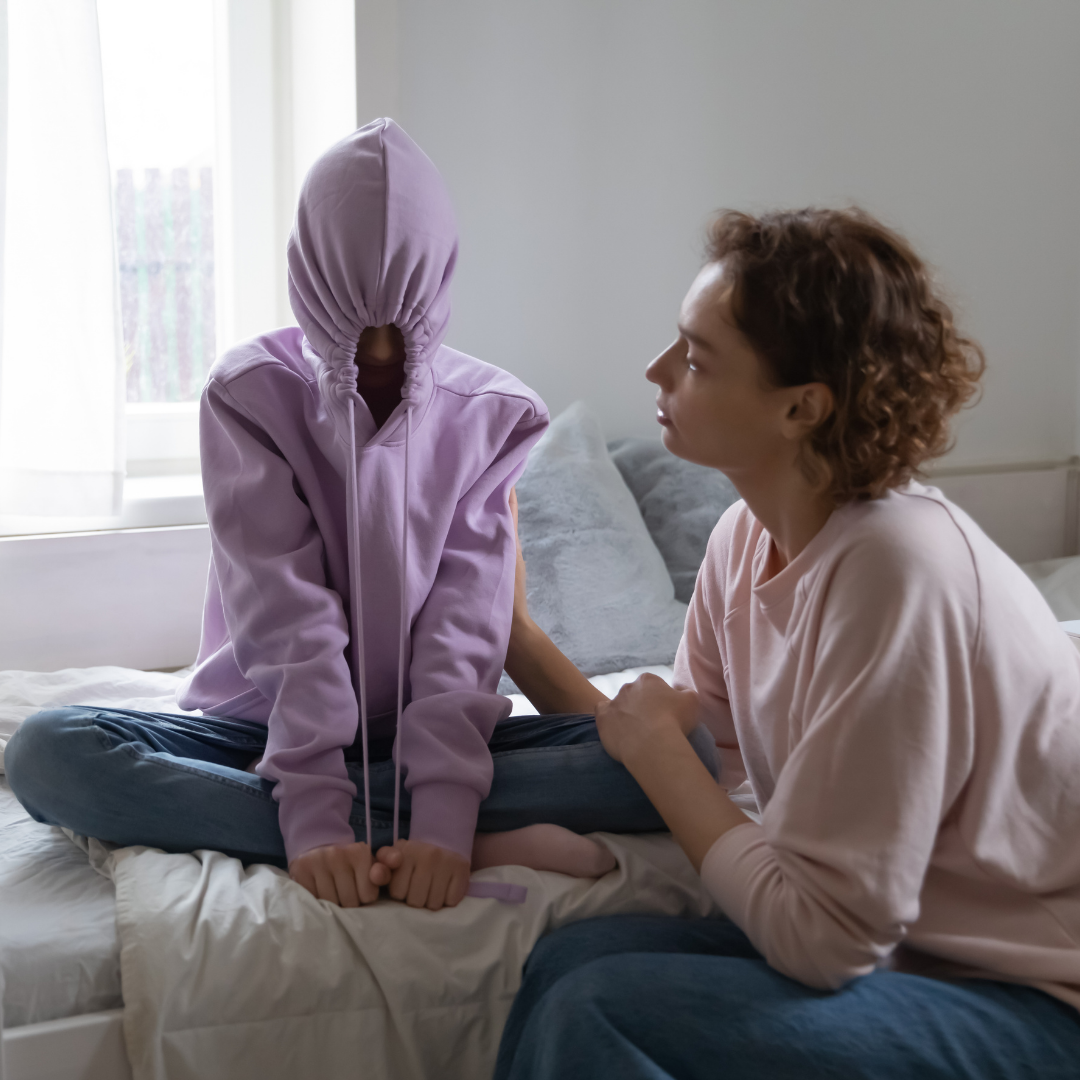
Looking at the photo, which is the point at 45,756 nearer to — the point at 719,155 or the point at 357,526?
the point at 357,526

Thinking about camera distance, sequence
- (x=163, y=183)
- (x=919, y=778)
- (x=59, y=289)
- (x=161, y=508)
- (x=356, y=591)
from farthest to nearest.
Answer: (x=163, y=183) < (x=161, y=508) < (x=59, y=289) < (x=356, y=591) < (x=919, y=778)

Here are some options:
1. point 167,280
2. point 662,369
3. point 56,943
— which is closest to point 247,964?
point 56,943

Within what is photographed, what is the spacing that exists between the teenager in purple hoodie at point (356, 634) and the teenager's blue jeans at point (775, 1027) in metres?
0.22

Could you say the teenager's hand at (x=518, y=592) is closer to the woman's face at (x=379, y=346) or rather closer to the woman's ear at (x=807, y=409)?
the woman's face at (x=379, y=346)

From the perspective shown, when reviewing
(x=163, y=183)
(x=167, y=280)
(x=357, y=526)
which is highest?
(x=163, y=183)

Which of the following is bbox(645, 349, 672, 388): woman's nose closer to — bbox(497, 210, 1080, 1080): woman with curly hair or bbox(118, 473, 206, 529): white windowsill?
bbox(497, 210, 1080, 1080): woman with curly hair

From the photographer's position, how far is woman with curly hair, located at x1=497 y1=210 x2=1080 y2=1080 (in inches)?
30.0

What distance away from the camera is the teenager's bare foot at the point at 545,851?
3.43 feet

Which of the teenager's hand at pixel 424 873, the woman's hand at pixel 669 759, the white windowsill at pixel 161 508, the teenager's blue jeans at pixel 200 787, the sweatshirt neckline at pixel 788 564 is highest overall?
the sweatshirt neckline at pixel 788 564

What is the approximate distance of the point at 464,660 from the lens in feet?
3.77

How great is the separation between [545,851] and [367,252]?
62cm

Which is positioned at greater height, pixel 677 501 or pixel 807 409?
pixel 807 409

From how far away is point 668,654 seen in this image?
172cm

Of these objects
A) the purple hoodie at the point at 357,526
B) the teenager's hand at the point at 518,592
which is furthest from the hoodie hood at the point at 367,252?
the teenager's hand at the point at 518,592
